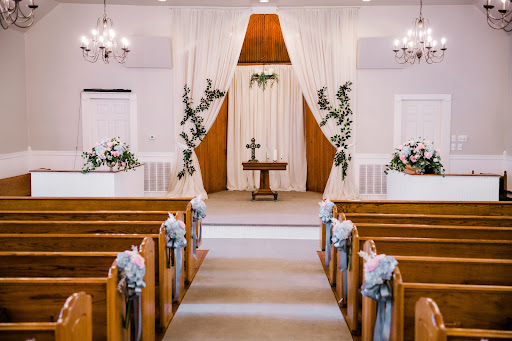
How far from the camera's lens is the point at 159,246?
3.89 meters

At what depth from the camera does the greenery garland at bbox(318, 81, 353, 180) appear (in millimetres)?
9203

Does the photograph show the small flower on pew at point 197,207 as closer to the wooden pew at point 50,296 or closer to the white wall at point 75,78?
the wooden pew at point 50,296

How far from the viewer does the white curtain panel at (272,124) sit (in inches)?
440

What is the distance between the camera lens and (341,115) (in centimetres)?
923

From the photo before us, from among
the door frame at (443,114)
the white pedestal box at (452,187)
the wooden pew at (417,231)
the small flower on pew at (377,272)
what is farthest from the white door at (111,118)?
the small flower on pew at (377,272)

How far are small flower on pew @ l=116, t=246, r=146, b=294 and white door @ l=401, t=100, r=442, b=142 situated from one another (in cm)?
740

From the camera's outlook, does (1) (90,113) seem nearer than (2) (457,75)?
No

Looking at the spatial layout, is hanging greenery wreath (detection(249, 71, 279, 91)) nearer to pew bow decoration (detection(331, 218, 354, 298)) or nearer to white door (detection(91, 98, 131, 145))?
white door (detection(91, 98, 131, 145))

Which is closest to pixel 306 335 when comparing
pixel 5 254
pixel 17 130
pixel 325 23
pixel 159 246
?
pixel 159 246

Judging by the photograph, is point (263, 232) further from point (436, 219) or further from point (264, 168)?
point (436, 219)

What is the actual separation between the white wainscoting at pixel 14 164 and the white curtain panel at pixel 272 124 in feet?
14.0

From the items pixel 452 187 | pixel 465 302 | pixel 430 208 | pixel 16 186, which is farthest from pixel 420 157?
pixel 16 186

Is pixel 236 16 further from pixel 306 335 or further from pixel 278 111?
pixel 306 335

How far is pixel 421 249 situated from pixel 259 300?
1.51 m
